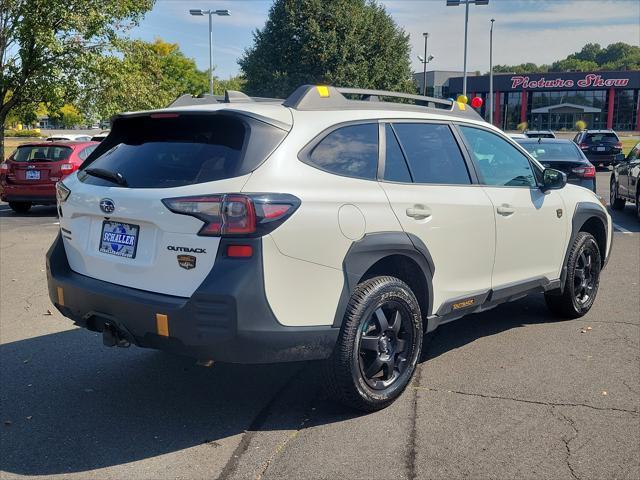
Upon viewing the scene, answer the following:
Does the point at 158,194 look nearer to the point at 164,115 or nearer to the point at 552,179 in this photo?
the point at 164,115

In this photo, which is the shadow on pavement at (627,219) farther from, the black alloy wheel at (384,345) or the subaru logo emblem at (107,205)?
the subaru logo emblem at (107,205)

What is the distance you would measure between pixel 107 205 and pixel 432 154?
7.17ft

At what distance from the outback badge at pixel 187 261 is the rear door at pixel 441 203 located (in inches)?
50.9

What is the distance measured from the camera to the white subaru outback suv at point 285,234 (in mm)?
3320

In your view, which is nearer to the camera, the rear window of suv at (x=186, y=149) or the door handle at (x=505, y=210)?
the rear window of suv at (x=186, y=149)

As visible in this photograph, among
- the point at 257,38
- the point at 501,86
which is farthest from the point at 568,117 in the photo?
the point at 257,38

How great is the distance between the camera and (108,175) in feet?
12.7

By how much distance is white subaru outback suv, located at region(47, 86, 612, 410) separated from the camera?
10.9 feet

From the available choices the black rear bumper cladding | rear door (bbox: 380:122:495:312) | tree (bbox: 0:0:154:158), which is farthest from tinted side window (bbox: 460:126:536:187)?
tree (bbox: 0:0:154:158)

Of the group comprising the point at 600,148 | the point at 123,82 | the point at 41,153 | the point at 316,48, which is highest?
the point at 316,48

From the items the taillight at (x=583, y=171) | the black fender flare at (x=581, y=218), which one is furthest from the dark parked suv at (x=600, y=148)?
the black fender flare at (x=581, y=218)

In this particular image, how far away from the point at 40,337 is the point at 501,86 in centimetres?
7191

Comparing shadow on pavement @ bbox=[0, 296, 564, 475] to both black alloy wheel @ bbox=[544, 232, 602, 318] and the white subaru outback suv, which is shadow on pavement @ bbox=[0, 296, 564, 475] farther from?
black alloy wheel @ bbox=[544, 232, 602, 318]

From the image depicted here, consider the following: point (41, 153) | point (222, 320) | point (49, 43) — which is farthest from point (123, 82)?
point (222, 320)
